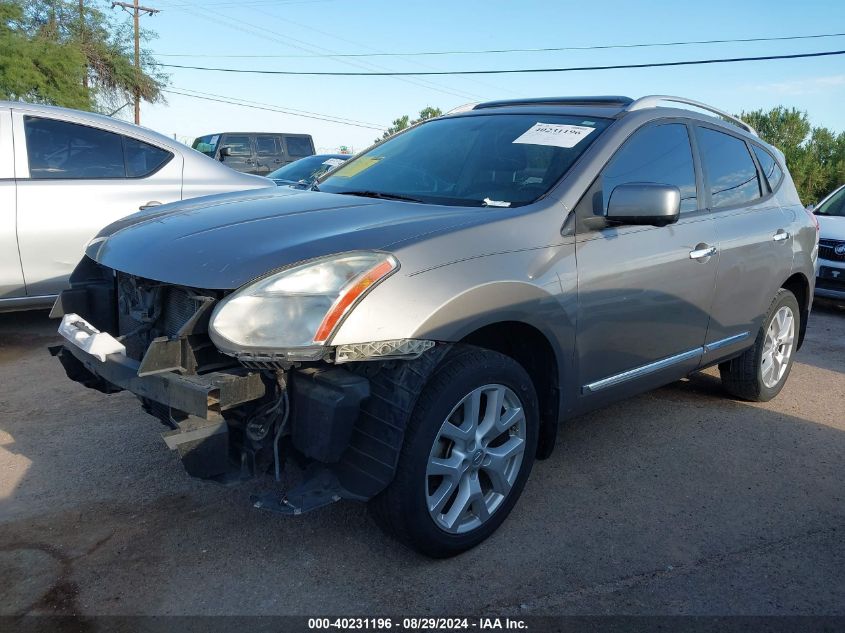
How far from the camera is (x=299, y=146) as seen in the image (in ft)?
57.0

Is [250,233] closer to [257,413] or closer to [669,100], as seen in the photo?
[257,413]

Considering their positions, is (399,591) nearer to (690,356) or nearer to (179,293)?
(179,293)

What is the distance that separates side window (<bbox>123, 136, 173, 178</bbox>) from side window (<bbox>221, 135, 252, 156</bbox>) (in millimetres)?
10795

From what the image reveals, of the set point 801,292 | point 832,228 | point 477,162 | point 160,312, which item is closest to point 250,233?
point 160,312

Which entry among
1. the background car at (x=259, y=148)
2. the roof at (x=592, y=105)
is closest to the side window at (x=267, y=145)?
the background car at (x=259, y=148)

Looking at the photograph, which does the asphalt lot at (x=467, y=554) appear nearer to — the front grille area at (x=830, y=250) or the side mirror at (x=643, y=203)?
the side mirror at (x=643, y=203)

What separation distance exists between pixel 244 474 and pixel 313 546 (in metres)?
0.57

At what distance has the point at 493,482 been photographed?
294cm

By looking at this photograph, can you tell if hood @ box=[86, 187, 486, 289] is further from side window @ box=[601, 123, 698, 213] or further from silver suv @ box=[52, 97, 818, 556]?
side window @ box=[601, 123, 698, 213]

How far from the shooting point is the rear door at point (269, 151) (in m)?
16.7

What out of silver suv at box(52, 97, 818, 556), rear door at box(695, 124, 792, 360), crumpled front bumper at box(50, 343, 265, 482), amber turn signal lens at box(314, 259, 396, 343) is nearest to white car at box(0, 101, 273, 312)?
silver suv at box(52, 97, 818, 556)

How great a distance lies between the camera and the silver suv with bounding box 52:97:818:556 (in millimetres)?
2406

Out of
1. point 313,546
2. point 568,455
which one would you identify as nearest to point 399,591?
point 313,546

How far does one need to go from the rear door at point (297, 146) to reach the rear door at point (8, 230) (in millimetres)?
12053
